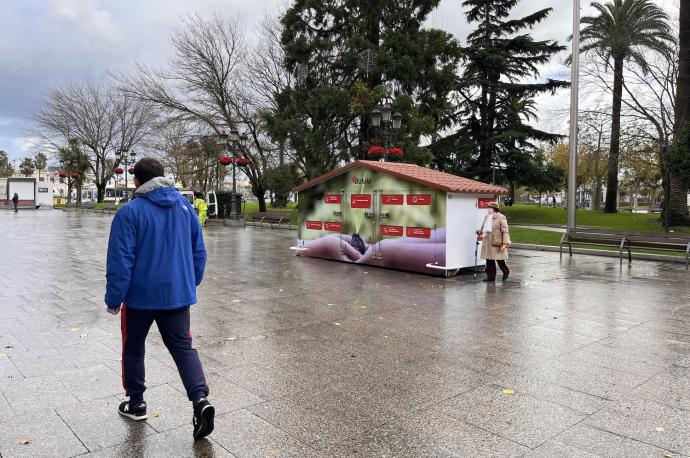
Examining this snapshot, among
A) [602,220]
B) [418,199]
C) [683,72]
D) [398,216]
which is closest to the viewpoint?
[418,199]

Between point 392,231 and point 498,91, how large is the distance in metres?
24.3

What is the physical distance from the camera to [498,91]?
32.5 meters

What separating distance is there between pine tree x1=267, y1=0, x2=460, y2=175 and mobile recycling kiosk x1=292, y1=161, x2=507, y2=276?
37.5ft

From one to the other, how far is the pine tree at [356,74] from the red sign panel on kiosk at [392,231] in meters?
12.5

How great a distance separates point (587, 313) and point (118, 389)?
6.06 metres

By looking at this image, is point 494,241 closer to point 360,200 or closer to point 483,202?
point 483,202

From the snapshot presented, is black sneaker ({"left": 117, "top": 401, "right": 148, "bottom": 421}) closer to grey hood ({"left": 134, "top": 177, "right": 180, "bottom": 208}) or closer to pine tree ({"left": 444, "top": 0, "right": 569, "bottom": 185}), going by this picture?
grey hood ({"left": 134, "top": 177, "right": 180, "bottom": 208})

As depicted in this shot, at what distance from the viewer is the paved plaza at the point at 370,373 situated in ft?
10.9

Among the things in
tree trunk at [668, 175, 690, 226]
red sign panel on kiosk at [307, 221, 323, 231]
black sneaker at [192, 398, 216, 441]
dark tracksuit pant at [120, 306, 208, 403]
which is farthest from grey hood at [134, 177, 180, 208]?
tree trunk at [668, 175, 690, 226]

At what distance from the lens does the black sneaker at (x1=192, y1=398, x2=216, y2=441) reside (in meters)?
3.27

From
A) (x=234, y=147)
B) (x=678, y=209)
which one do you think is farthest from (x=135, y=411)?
(x=678, y=209)

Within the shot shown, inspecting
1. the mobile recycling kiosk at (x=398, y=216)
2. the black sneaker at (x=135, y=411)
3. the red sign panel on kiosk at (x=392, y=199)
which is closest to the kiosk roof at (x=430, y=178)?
the mobile recycling kiosk at (x=398, y=216)

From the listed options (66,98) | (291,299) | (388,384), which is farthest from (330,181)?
(66,98)

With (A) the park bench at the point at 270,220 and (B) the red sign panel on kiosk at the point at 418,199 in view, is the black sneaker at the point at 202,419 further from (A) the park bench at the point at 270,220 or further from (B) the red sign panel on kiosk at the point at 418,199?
(A) the park bench at the point at 270,220
